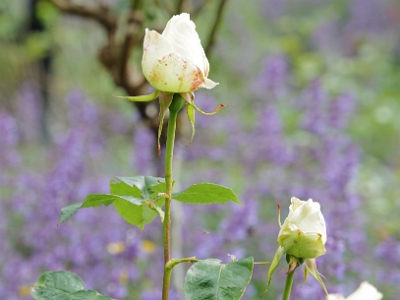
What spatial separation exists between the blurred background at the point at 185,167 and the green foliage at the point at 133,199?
6 centimetres


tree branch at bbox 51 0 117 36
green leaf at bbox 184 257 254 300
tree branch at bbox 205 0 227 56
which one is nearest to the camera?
green leaf at bbox 184 257 254 300

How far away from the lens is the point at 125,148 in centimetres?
311

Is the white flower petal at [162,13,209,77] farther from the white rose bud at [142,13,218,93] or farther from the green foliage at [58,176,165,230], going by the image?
the green foliage at [58,176,165,230]

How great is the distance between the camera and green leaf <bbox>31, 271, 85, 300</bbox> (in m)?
0.42

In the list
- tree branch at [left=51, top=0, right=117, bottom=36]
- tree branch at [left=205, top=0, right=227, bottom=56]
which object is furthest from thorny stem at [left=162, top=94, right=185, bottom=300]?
tree branch at [left=51, top=0, right=117, bottom=36]

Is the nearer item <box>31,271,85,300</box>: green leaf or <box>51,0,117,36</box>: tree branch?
<box>31,271,85,300</box>: green leaf

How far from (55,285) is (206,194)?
13cm

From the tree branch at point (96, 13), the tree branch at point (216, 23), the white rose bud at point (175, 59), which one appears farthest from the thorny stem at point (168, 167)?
the tree branch at point (96, 13)

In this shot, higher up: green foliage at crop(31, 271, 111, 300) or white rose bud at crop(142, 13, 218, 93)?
white rose bud at crop(142, 13, 218, 93)

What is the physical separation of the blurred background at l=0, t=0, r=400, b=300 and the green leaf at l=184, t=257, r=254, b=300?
0.28 feet

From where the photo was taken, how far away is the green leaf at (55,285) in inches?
16.6

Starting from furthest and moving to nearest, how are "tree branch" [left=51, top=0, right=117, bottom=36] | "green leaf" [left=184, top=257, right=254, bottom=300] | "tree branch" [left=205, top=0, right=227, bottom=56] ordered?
"tree branch" [left=51, top=0, right=117, bottom=36], "tree branch" [left=205, top=0, right=227, bottom=56], "green leaf" [left=184, top=257, right=254, bottom=300]

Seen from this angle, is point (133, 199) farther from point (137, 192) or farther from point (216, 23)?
point (216, 23)

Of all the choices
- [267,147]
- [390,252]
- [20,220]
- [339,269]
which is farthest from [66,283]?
[20,220]
